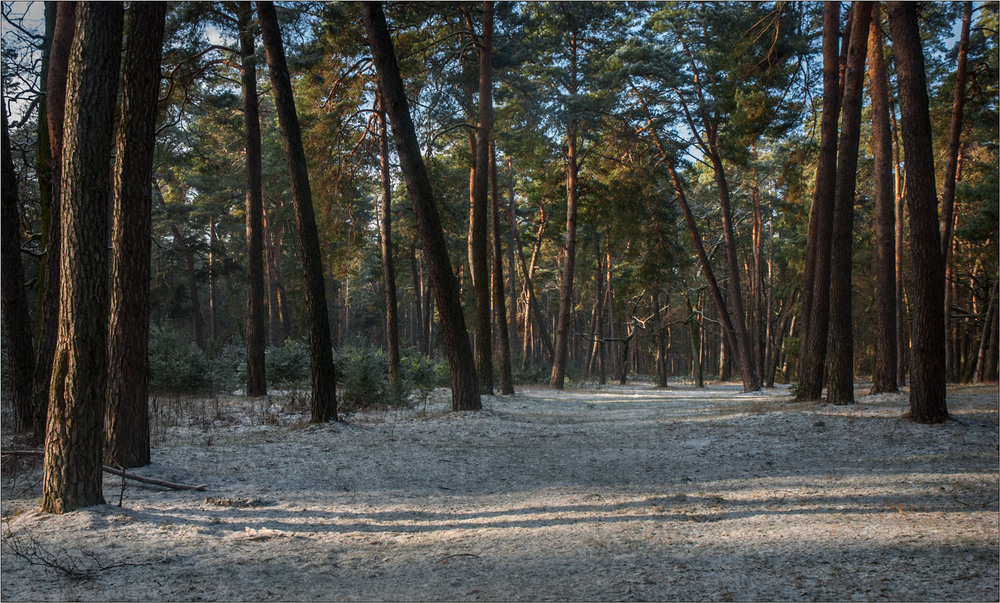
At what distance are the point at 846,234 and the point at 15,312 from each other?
1299cm

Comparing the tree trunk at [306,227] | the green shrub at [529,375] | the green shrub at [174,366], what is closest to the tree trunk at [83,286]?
the tree trunk at [306,227]

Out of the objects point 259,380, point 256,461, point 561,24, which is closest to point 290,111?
point 256,461

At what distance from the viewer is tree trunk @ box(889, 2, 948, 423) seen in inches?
325

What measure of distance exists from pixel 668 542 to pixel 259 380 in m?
11.8

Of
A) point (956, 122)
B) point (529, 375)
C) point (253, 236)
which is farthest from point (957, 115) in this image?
point (529, 375)

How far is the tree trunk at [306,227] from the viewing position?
9617mm

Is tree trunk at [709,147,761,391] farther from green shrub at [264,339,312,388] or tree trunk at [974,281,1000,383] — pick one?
green shrub at [264,339,312,388]

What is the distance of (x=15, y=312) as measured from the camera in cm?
785

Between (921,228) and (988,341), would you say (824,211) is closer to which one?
(921,228)

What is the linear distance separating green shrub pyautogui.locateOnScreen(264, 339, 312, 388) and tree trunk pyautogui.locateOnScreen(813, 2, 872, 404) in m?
13.2

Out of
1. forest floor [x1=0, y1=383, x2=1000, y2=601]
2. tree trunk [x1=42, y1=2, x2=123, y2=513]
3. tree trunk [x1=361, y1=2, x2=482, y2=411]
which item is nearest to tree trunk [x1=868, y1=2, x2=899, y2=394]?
forest floor [x1=0, y1=383, x2=1000, y2=601]

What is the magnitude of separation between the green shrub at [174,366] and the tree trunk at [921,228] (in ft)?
48.2

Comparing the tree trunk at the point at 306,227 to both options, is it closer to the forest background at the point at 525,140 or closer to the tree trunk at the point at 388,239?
the forest background at the point at 525,140

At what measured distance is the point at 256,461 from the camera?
7.09 meters
